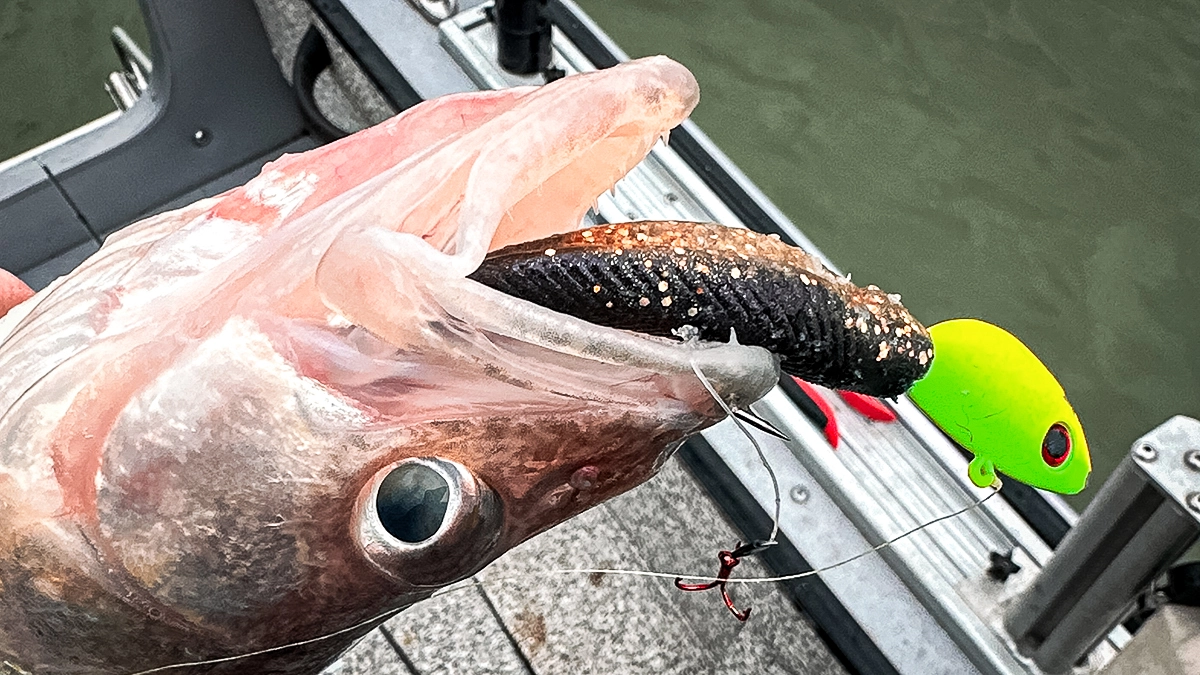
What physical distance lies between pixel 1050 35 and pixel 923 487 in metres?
A: 2.92

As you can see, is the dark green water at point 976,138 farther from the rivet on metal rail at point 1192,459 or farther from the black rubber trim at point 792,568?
the rivet on metal rail at point 1192,459

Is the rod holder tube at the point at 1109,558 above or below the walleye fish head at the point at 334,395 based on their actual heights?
below

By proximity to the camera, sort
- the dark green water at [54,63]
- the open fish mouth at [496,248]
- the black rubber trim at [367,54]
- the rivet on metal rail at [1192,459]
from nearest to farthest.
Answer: the open fish mouth at [496,248] < the rivet on metal rail at [1192,459] < the black rubber trim at [367,54] < the dark green water at [54,63]

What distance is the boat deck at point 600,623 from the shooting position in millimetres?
2379

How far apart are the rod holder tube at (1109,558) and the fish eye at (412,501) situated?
1153mm

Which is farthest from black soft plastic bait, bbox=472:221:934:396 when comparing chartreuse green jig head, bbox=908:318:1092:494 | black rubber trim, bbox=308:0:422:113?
black rubber trim, bbox=308:0:422:113

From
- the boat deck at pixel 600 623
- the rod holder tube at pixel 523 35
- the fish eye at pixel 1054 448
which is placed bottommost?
the boat deck at pixel 600 623

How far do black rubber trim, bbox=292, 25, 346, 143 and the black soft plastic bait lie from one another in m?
2.36

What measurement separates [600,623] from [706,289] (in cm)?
167

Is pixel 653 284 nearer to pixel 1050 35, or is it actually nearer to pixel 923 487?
pixel 923 487

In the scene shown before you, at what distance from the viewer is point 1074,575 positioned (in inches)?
72.8

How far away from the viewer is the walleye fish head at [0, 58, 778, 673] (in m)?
0.89

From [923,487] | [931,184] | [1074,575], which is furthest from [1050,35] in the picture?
[1074,575]

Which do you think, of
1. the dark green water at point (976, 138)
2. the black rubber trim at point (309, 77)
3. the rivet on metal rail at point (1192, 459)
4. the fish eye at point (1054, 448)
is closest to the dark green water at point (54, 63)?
the dark green water at point (976, 138)
